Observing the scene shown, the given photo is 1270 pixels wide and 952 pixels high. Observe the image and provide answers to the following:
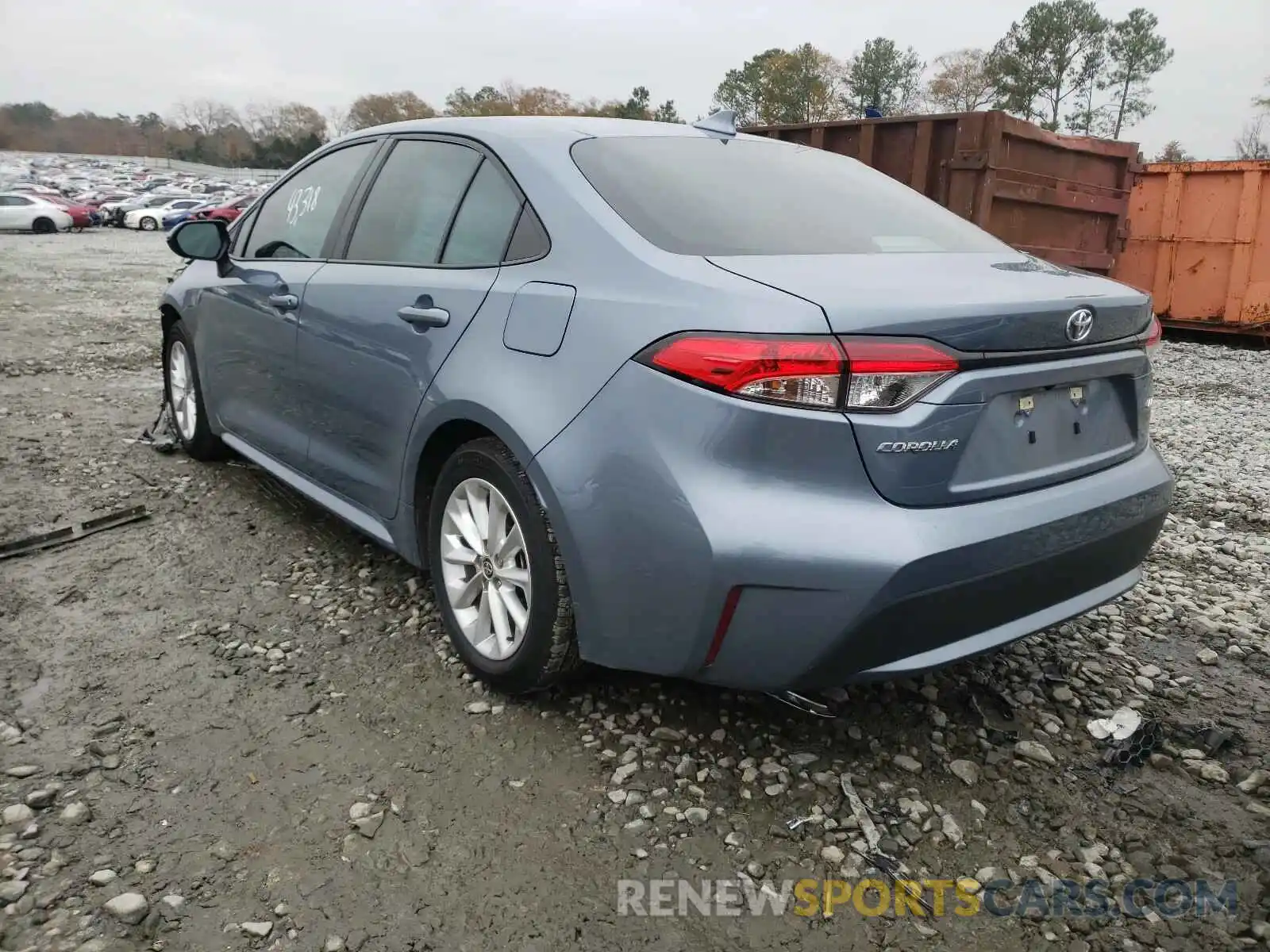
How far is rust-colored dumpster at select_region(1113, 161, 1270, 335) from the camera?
35.2 feet

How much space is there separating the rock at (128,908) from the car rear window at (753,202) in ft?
6.05

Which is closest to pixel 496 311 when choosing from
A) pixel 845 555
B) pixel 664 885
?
pixel 845 555

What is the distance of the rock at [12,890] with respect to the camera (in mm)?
1987

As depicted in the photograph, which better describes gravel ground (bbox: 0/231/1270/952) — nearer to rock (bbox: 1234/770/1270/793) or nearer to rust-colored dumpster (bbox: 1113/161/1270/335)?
rock (bbox: 1234/770/1270/793)

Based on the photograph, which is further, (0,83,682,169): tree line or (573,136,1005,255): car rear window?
(0,83,682,169): tree line

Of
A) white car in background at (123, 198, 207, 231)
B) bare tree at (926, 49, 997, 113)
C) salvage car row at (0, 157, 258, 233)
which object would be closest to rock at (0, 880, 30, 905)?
salvage car row at (0, 157, 258, 233)

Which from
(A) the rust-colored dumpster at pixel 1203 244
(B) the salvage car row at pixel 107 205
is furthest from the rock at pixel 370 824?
(B) the salvage car row at pixel 107 205

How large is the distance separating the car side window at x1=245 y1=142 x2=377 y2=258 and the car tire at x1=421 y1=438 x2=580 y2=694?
1.36 meters

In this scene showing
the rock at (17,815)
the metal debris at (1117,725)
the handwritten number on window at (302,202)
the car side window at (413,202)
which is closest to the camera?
the rock at (17,815)

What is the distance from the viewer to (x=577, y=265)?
2420 mm

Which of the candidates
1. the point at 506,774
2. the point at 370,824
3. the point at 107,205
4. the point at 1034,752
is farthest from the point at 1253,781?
the point at 107,205

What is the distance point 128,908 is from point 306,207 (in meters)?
2.72

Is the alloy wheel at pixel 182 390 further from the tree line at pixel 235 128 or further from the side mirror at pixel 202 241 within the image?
the tree line at pixel 235 128

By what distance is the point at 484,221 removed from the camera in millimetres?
2807
